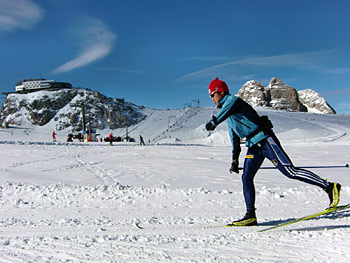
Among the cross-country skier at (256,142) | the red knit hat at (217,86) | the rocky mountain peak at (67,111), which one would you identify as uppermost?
the rocky mountain peak at (67,111)

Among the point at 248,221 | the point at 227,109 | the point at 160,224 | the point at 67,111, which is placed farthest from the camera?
the point at 67,111

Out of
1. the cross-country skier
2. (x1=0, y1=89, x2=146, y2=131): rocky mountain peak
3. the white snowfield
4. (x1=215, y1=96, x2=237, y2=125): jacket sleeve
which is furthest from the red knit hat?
(x1=0, y1=89, x2=146, y2=131): rocky mountain peak

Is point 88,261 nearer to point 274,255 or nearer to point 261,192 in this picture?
point 274,255

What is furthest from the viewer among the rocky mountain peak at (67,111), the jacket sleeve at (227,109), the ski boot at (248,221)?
the rocky mountain peak at (67,111)

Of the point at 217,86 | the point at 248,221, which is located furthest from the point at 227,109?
the point at 248,221

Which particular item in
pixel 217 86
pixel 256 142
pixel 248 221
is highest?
pixel 217 86

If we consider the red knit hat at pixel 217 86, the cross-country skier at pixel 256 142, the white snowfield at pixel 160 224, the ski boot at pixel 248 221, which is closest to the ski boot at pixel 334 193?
the cross-country skier at pixel 256 142

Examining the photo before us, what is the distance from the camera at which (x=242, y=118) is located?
391 centimetres

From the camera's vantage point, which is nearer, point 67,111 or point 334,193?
point 334,193

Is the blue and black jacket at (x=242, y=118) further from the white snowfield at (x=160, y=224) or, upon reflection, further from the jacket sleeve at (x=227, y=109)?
the white snowfield at (x=160, y=224)

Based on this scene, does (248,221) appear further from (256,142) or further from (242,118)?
(242,118)

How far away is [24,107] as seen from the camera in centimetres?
9025

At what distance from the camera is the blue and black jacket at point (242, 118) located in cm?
385

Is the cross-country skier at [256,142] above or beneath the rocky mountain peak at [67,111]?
beneath
